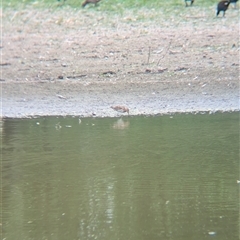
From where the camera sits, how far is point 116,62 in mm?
10453

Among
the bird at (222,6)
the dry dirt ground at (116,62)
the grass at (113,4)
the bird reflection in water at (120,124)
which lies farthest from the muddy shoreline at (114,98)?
the grass at (113,4)

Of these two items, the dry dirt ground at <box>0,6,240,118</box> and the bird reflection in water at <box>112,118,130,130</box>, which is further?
the dry dirt ground at <box>0,6,240,118</box>

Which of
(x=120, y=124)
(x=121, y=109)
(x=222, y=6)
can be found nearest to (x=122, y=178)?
(x=120, y=124)

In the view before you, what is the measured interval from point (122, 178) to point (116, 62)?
4591mm

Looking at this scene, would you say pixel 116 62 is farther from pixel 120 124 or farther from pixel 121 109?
pixel 120 124

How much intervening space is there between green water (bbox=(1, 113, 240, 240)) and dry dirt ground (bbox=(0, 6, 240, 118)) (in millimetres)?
620

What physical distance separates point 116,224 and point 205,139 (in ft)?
8.05

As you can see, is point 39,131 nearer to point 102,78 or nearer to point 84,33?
point 102,78

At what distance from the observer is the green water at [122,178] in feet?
16.4

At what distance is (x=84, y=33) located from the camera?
37.8ft

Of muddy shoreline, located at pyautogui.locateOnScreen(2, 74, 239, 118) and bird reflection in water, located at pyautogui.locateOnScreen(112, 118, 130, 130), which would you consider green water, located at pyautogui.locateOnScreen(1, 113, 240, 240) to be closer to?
bird reflection in water, located at pyautogui.locateOnScreen(112, 118, 130, 130)

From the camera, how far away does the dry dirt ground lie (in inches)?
355

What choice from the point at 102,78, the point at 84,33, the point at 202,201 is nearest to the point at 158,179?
the point at 202,201

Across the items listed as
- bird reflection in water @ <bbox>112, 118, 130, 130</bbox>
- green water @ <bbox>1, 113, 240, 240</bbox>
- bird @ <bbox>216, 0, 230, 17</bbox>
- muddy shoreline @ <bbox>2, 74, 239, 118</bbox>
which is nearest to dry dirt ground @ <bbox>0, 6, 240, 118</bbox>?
muddy shoreline @ <bbox>2, 74, 239, 118</bbox>
